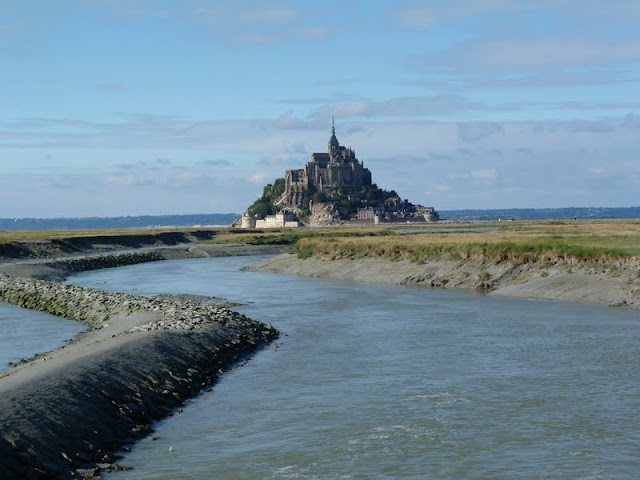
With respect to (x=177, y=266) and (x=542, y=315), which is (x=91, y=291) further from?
(x=177, y=266)

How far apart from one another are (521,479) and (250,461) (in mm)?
5527

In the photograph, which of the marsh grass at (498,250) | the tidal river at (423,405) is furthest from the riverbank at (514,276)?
the tidal river at (423,405)

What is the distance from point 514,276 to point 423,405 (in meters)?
29.9

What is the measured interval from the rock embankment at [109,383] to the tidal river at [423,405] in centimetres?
78

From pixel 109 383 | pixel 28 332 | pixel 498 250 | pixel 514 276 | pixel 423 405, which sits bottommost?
pixel 423 405

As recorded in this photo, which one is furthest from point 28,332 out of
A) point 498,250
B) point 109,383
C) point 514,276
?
point 498,250

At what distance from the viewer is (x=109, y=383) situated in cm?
2122

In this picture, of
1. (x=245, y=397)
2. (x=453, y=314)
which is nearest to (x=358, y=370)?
(x=245, y=397)

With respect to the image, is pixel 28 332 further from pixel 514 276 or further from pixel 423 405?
pixel 514 276

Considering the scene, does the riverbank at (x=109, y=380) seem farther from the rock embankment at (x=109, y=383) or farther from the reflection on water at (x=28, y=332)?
the reflection on water at (x=28, y=332)

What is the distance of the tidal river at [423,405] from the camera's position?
660 inches

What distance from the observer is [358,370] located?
25953 millimetres

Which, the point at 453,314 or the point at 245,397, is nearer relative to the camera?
the point at 245,397

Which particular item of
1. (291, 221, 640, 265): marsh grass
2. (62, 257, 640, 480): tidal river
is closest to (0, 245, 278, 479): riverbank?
(62, 257, 640, 480): tidal river
